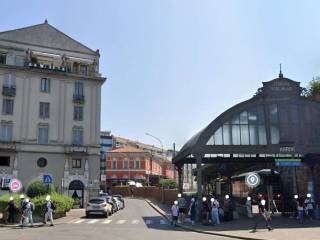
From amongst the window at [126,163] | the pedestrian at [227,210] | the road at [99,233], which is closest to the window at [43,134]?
the road at [99,233]

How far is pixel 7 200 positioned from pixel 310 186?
73.9 feet

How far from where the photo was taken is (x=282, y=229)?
2508 cm

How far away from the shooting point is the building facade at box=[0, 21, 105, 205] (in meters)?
53.3

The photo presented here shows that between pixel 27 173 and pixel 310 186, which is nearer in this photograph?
pixel 310 186

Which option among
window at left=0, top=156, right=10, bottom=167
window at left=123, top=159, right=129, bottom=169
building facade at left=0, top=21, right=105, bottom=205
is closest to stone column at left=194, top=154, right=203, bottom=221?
building facade at left=0, top=21, right=105, bottom=205

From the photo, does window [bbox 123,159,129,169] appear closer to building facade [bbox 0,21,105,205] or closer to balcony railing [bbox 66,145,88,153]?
building facade [bbox 0,21,105,205]

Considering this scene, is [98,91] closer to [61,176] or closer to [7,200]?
[61,176]

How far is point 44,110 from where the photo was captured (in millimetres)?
55219

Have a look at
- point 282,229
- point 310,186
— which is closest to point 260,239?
point 282,229

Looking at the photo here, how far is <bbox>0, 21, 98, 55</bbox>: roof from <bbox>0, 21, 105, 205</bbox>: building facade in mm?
124

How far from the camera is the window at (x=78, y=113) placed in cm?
5647

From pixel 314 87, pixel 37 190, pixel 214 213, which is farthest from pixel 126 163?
pixel 214 213

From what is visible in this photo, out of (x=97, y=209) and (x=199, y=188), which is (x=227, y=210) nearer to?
(x=199, y=188)

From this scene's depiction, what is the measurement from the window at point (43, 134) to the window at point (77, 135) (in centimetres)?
326
